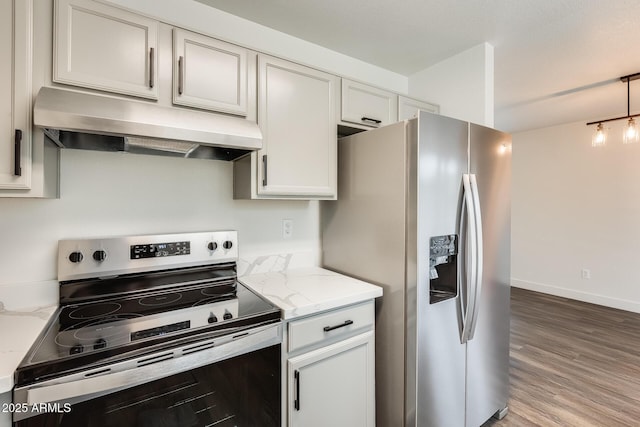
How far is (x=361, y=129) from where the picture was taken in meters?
A: 1.99

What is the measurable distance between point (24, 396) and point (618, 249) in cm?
553

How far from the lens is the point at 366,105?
1.96m

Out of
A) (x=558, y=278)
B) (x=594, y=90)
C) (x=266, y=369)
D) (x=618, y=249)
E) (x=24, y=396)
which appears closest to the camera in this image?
(x=24, y=396)

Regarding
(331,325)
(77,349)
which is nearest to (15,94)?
(77,349)

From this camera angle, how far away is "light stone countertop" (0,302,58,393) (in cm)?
82

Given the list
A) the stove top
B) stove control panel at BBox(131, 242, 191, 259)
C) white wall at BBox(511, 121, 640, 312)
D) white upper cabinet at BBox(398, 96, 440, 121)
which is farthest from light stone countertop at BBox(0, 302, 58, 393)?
white wall at BBox(511, 121, 640, 312)

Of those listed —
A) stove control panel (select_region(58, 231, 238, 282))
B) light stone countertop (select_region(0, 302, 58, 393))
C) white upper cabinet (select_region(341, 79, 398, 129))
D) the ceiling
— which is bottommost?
light stone countertop (select_region(0, 302, 58, 393))

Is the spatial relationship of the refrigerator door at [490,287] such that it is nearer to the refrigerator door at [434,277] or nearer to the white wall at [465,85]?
the refrigerator door at [434,277]

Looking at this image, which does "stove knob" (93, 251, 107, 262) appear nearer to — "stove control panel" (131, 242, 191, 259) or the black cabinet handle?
"stove control panel" (131, 242, 191, 259)

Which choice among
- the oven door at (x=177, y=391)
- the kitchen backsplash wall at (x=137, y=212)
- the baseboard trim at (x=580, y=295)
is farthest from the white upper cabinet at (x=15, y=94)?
the baseboard trim at (x=580, y=295)

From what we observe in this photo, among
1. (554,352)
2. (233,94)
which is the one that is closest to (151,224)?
(233,94)

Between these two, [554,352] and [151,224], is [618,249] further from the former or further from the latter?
[151,224]

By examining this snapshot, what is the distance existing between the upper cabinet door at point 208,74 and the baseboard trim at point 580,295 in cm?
508

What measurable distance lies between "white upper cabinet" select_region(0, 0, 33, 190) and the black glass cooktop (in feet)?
1.79
